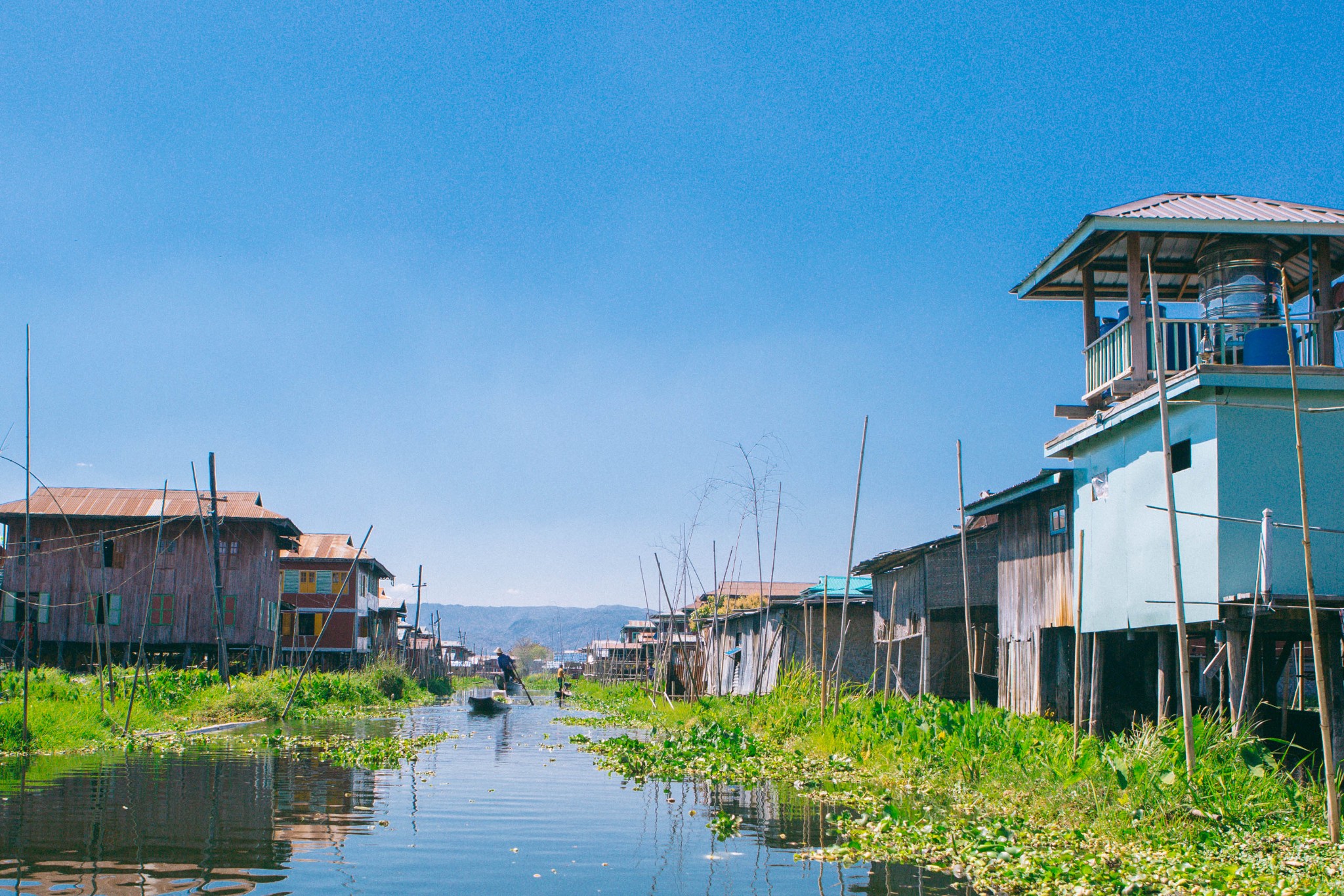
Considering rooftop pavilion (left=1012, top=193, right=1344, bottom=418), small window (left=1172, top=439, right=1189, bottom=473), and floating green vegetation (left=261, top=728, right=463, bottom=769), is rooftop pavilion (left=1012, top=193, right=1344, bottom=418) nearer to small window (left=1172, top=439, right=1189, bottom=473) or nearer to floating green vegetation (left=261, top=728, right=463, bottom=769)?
small window (left=1172, top=439, right=1189, bottom=473)

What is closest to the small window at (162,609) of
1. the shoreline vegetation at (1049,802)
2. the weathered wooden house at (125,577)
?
the weathered wooden house at (125,577)

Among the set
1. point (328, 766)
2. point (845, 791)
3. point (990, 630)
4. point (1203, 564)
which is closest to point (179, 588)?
point (328, 766)

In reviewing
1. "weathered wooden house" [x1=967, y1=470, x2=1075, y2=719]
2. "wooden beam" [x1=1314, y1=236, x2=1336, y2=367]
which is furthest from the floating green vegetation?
"wooden beam" [x1=1314, y1=236, x2=1336, y2=367]

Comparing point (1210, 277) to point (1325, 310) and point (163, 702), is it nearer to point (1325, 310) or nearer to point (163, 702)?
point (1325, 310)

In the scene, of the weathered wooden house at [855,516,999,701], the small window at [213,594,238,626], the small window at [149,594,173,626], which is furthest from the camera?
the small window at [213,594,238,626]

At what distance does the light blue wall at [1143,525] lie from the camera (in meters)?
12.2

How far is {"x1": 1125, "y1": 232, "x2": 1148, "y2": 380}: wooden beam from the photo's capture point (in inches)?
538

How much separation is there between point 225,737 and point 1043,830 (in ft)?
56.4

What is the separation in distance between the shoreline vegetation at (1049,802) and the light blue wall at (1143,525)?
67.9 inches

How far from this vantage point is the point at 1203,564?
12125 mm

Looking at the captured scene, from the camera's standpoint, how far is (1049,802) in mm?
10531

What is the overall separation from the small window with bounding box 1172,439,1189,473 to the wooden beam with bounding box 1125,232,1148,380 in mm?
989

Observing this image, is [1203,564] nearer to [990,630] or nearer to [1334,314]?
[1334,314]

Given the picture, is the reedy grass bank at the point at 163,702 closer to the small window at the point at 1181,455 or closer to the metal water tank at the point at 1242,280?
the small window at the point at 1181,455
